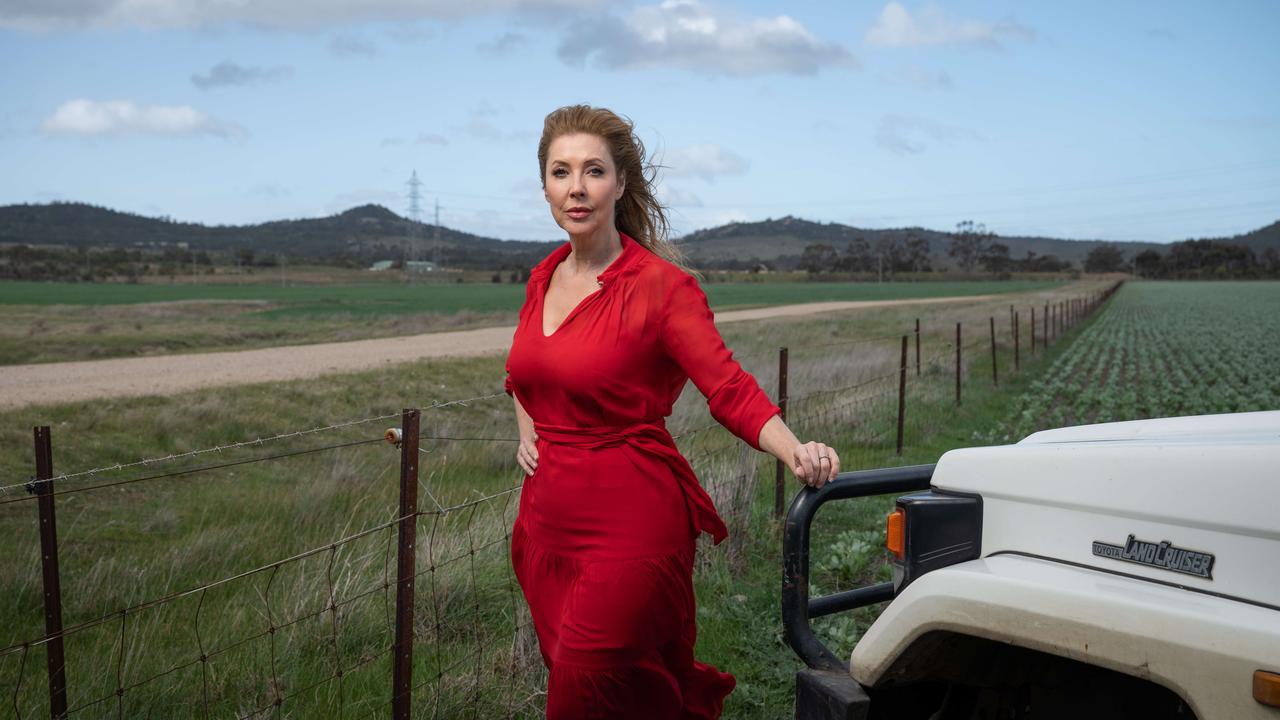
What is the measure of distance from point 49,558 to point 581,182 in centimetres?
211

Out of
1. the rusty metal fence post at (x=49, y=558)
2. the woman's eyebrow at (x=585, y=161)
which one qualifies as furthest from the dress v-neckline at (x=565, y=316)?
the rusty metal fence post at (x=49, y=558)

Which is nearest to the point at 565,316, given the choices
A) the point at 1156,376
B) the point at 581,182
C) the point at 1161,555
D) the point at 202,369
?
the point at 581,182

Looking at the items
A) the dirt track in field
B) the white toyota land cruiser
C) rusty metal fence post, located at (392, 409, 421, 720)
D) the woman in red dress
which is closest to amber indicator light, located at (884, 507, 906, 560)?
the white toyota land cruiser

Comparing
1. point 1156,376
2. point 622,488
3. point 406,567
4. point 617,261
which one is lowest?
point 1156,376

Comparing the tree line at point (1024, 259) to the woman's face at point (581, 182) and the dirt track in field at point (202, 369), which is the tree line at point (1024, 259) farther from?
the woman's face at point (581, 182)

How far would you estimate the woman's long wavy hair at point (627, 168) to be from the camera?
2.82 metres

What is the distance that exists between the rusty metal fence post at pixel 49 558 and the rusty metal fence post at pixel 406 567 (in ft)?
3.42

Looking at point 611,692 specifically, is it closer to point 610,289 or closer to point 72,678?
point 610,289

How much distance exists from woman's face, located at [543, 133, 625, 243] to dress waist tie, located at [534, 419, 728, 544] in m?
0.58

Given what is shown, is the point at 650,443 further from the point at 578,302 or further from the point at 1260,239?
the point at 1260,239

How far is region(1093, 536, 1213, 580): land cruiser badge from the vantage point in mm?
1542

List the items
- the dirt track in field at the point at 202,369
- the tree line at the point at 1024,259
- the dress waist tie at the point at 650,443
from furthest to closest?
the tree line at the point at 1024,259 → the dirt track in field at the point at 202,369 → the dress waist tie at the point at 650,443

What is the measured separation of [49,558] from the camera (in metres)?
3.22

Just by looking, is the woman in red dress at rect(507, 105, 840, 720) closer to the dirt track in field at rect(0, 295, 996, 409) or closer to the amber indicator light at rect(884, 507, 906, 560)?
the amber indicator light at rect(884, 507, 906, 560)
